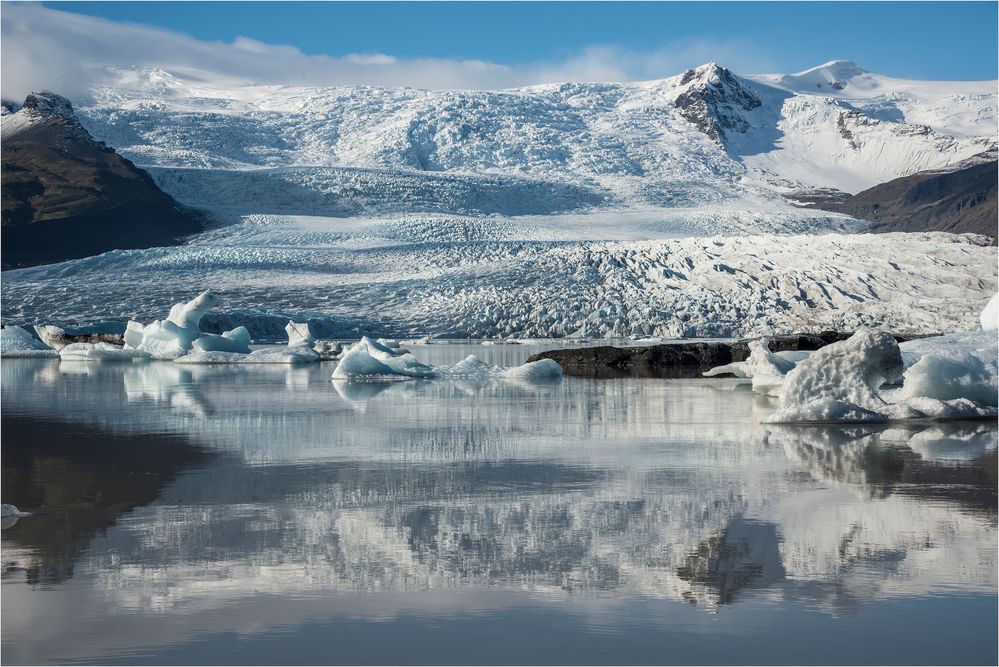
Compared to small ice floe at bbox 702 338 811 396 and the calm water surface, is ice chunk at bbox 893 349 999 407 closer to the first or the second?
the calm water surface

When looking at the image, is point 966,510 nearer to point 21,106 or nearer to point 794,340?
point 794,340

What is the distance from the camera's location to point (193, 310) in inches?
711

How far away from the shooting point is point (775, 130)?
70688 mm

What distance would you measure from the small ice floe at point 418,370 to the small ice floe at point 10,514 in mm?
8034

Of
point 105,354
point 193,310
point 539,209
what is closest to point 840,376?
point 193,310

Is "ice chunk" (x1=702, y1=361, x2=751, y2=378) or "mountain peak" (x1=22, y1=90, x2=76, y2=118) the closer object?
"ice chunk" (x1=702, y1=361, x2=751, y2=378)

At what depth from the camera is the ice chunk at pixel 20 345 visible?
19219 mm

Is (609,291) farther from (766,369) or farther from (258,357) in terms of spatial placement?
(766,369)

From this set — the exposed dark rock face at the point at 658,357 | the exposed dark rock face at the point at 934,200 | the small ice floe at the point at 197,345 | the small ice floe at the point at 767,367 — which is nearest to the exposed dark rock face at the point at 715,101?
the exposed dark rock face at the point at 934,200

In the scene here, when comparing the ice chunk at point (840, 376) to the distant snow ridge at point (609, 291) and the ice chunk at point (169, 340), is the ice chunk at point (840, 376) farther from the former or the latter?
the distant snow ridge at point (609, 291)

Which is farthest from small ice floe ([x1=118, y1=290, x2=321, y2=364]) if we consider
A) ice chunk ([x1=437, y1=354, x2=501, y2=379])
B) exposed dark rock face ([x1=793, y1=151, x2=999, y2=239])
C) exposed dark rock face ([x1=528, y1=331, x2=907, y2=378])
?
exposed dark rock face ([x1=793, y1=151, x2=999, y2=239])

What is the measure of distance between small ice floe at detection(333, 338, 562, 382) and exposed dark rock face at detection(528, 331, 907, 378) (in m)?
1.29

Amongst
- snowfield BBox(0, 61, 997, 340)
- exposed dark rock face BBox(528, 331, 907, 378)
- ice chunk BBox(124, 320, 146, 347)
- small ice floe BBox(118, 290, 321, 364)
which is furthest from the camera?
snowfield BBox(0, 61, 997, 340)

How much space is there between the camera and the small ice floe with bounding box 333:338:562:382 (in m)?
12.5
